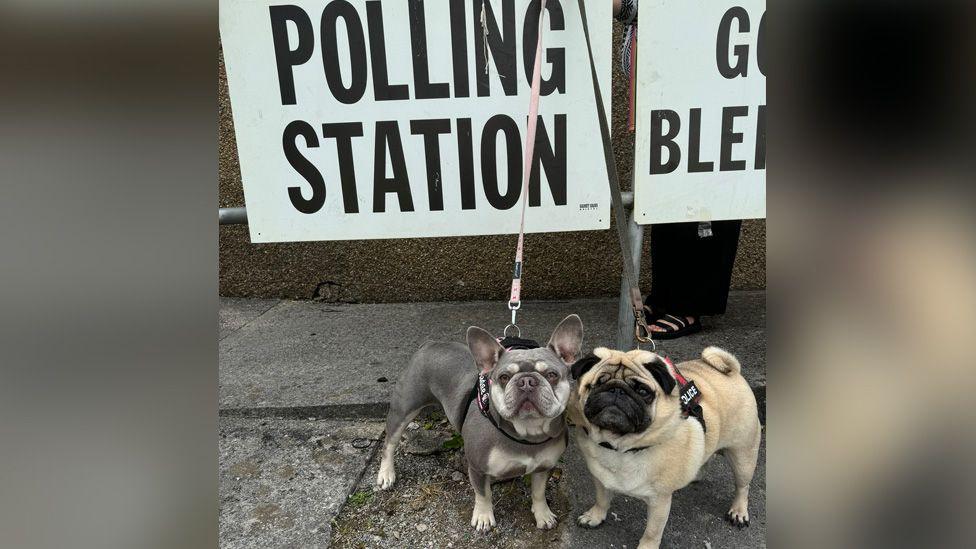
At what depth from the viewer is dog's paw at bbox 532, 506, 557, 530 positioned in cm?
222

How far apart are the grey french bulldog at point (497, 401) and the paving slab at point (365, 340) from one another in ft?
2.69

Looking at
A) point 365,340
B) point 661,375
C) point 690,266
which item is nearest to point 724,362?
point 661,375

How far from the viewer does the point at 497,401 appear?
1.92 meters

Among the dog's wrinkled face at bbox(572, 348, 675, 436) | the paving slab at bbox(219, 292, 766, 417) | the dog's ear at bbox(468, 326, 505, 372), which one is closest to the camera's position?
the dog's wrinkled face at bbox(572, 348, 675, 436)

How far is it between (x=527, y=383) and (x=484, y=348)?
1.10 feet

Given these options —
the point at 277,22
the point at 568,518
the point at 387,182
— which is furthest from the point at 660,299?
the point at 277,22

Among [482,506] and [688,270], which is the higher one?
[688,270]

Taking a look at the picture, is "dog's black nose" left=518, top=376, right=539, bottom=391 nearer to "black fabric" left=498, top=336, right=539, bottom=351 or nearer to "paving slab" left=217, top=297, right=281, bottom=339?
"black fabric" left=498, top=336, right=539, bottom=351

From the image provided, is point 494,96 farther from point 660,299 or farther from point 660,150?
point 660,299

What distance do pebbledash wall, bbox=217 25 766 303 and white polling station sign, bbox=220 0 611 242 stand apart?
2.10m

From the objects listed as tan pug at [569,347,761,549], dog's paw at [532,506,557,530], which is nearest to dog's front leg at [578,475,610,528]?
dog's paw at [532,506,557,530]
